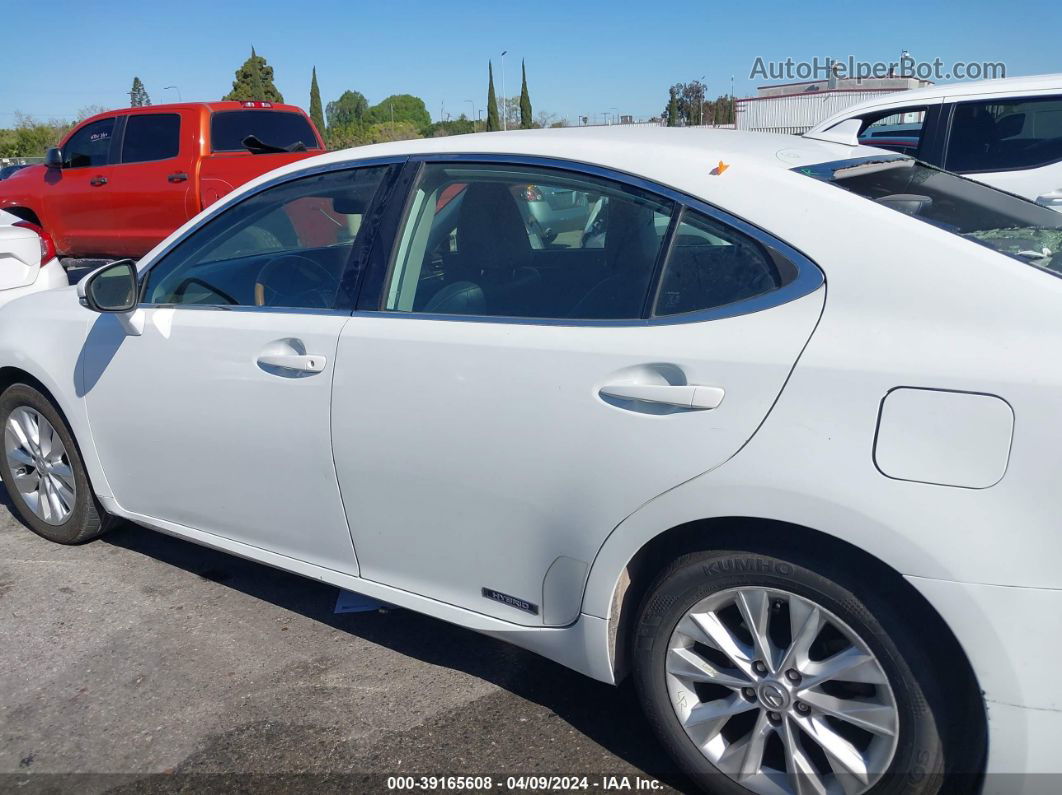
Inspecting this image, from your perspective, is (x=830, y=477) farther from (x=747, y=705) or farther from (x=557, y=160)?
(x=557, y=160)

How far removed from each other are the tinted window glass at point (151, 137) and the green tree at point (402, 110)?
8131 cm

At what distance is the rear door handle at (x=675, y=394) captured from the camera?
214 cm

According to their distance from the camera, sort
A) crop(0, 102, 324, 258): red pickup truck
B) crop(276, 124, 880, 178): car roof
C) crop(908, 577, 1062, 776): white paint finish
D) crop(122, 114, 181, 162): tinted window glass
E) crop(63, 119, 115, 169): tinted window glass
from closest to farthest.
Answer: crop(908, 577, 1062, 776): white paint finish
crop(276, 124, 880, 178): car roof
crop(0, 102, 324, 258): red pickup truck
crop(122, 114, 181, 162): tinted window glass
crop(63, 119, 115, 169): tinted window glass

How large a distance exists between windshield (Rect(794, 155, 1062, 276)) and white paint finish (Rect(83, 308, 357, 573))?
1560 millimetres

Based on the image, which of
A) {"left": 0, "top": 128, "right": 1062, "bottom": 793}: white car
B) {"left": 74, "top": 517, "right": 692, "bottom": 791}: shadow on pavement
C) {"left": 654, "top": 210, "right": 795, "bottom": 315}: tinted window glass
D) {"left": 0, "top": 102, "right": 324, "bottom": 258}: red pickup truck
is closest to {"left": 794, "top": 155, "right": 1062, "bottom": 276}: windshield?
{"left": 0, "top": 128, "right": 1062, "bottom": 793}: white car

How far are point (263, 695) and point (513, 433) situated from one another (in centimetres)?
131

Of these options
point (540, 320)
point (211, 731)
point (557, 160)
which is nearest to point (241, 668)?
point (211, 731)

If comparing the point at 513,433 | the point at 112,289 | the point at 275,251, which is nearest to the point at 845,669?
the point at 513,433

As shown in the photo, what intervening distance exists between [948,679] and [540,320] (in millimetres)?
1322

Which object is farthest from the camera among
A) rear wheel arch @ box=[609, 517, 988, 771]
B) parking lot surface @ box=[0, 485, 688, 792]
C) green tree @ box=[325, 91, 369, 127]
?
green tree @ box=[325, 91, 369, 127]

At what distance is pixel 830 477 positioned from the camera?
6.51ft

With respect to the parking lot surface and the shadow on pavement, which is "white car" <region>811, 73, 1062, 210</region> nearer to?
the shadow on pavement

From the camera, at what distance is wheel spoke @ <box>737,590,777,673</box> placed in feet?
7.13

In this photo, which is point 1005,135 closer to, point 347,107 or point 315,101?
point 315,101
